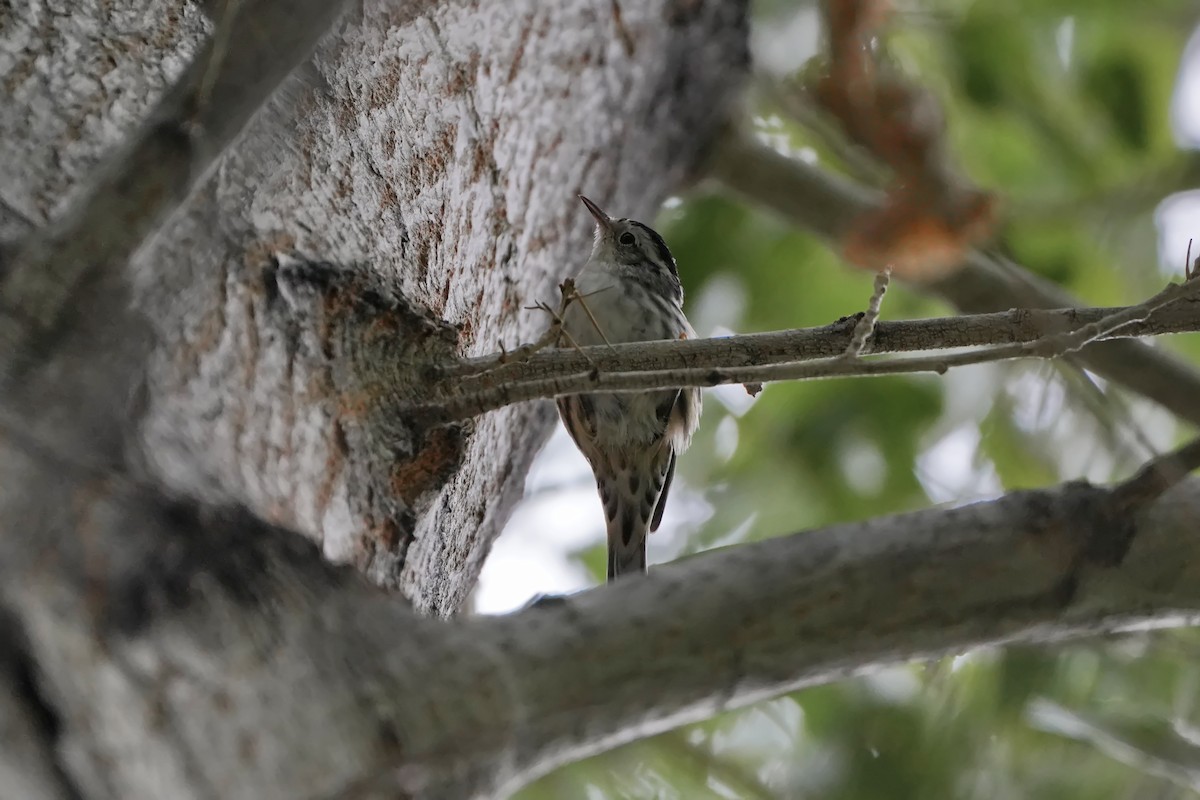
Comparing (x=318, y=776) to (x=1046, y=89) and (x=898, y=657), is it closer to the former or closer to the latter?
(x=898, y=657)

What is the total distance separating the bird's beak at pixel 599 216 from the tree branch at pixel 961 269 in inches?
14.7

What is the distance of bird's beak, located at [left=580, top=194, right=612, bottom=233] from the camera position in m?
2.77

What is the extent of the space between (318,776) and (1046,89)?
3211 millimetres

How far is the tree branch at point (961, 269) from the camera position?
2.73m

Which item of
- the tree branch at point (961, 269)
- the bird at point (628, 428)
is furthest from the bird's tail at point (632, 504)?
the tree branch at point (961, 269)

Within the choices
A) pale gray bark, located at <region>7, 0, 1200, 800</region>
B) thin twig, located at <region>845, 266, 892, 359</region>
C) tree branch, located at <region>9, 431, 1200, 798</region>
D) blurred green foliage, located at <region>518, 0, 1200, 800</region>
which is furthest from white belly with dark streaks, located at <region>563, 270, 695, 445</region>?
tree branch, located at <region>9, 431, 1200, 798</region>

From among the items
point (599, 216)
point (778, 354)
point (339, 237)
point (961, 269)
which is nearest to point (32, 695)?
point (339, 237)

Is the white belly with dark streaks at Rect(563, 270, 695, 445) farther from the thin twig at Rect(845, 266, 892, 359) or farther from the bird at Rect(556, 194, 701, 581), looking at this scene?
the thin twig at Rect(845, 266, 892, 359)

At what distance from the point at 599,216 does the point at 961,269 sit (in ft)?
3.16

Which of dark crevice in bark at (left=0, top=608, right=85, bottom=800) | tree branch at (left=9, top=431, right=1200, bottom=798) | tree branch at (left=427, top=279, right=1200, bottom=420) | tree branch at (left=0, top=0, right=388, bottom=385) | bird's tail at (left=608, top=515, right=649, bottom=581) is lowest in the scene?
dark crevice in bark at (left=0, top=608, right=85, bottom=800)

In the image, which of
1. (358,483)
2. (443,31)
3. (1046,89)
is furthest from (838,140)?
(358,483)

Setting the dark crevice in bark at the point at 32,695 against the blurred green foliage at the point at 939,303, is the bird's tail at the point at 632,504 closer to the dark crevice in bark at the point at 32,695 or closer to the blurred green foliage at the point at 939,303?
the blurred green foliage at the point at 939,303

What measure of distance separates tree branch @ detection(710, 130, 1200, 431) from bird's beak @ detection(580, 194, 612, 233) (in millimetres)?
374

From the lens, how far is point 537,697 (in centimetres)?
97
